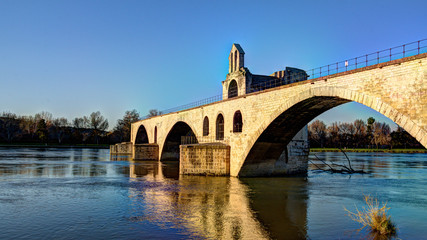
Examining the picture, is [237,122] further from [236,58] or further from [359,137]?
[359,137]

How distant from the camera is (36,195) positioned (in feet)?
55.1

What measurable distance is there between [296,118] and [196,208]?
10.5 meters

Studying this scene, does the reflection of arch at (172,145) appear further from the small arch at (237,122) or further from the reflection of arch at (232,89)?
the small arch at (237,122)

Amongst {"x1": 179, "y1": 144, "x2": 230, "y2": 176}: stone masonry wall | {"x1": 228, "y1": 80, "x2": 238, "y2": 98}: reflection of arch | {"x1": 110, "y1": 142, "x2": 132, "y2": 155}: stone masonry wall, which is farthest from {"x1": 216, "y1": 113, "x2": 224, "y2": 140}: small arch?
{"x1": 110, "y1": 142, "x2": 132, "y2": 155}: stone masonry wall

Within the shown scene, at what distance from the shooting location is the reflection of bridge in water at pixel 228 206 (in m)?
11.3

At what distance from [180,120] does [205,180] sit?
55.7ft

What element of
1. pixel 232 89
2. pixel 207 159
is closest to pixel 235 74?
pixel 232 89

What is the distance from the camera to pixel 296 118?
22188 millimetres

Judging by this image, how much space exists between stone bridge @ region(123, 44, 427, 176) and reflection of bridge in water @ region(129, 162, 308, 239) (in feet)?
7.91

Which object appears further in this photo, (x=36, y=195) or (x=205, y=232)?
(x=36, y=195)

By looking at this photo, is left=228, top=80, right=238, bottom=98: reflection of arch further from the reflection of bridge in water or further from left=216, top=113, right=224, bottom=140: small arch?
the reflection of bridge in water

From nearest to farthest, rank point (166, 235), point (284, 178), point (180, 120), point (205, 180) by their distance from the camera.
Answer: point (166, 235) < point (205, 180) < point (284, 178) < point (180, 120)

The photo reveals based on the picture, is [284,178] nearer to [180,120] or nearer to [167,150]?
[180,120]

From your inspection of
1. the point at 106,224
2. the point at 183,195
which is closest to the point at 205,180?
the point at 183,195
